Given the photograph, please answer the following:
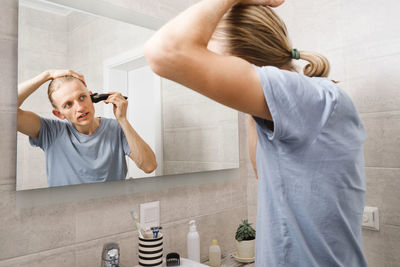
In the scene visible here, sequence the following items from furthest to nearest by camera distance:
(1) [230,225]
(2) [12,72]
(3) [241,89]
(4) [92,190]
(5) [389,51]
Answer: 1. (1) [230,225]
2. (5) [389,51]
3. (4) [92,190]
4. (2) [12,72]
5. (3) [241,89]

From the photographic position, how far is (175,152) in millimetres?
1281

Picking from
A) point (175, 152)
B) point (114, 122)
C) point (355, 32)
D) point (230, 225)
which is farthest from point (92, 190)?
point (355, 32)

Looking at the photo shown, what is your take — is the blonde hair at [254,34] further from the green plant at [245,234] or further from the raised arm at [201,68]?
the green plant at [245,234]

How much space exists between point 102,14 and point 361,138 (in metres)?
0.94

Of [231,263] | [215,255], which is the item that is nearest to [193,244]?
[215,255]

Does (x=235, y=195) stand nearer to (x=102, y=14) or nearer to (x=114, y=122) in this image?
(x=114, y=122)

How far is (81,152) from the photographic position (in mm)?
1012

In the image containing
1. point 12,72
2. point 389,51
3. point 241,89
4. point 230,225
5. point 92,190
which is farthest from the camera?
point 230,225

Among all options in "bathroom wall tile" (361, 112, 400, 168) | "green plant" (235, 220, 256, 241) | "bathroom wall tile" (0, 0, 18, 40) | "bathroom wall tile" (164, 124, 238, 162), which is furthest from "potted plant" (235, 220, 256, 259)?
"bathroom wall tile" (0, 0, 18, 40)

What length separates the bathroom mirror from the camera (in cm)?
92

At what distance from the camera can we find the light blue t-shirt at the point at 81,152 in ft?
3.10

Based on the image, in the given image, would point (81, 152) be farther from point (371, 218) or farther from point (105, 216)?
point (371, 218)

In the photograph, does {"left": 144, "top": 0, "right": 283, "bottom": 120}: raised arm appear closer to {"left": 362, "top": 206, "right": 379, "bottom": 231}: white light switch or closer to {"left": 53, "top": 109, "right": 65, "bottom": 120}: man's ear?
A: {"left": 53, "top": 109, "right": 65, "bottom": 120}: man's ear

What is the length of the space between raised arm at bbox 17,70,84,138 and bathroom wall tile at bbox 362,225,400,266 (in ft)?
4.33
